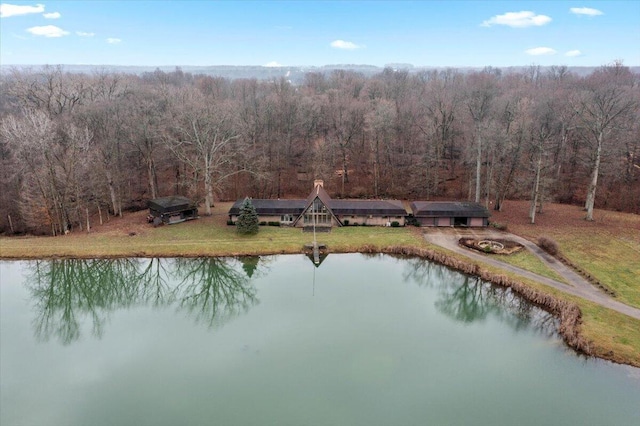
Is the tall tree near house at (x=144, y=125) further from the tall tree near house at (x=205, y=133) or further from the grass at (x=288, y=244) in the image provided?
the grass at (x=288, y=244)

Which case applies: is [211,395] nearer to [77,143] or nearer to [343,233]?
[343,233]

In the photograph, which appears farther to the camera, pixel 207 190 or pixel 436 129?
pixel 436 129

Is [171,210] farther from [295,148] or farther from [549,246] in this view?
[549,246]

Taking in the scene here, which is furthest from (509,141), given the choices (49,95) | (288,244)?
(49,95)

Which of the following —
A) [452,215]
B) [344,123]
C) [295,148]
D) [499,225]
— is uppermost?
[344,123]

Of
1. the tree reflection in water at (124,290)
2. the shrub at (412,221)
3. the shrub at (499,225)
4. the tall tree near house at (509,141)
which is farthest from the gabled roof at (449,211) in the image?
the tree reflection in water at (124,290)

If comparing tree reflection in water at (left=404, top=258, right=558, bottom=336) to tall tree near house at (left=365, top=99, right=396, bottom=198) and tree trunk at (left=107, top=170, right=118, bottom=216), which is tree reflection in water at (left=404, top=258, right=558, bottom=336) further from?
tree trunk at (left=107, top=170, right=118, bottom=216)
